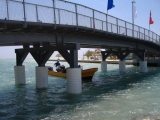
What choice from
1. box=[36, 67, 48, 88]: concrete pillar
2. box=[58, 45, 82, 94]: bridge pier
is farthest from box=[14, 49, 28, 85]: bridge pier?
box=[58, 45, 82, 94]: bridge pier

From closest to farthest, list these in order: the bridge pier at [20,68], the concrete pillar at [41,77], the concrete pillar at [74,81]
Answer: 1. the concrete pillar at [74,81]
2. the concrete pillar at [41,77]
3. the bridge pier at [20,68]

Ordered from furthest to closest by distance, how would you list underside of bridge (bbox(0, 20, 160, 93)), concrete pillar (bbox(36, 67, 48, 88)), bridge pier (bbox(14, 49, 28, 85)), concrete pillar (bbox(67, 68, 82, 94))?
1. bridge pier (bbox(14, 49, 28, 85))
2. concrete pillar (bbox(36, 67, 48, 88))
3. concrete pillar (bbox(67, 68, 82, 94))
4. underside of bridge (bbox(0, 20, 160, 93))

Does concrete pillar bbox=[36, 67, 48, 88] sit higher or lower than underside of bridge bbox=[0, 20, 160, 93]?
Answer: lower

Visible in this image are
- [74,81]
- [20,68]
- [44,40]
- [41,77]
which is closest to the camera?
[44,40]

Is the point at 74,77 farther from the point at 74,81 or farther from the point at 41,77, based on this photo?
the point at 41,77

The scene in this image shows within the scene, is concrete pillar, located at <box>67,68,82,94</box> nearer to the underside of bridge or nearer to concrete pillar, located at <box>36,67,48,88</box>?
the underside of bridge

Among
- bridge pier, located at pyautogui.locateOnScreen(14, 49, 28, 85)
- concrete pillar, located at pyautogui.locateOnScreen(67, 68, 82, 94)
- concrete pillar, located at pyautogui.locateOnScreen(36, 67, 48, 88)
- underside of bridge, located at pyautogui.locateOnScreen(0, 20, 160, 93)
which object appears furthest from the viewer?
bridge pier, located at pyautogui.locateOnScreen(14, 49, 28, 85)

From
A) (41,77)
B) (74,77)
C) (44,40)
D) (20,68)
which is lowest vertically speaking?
(41,77)

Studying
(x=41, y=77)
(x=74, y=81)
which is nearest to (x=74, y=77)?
(x=74, y=81)

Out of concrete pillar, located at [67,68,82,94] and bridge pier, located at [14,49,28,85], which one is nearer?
concrete pillar, located at [67,68,82,94]

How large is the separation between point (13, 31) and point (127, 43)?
89.6 ft

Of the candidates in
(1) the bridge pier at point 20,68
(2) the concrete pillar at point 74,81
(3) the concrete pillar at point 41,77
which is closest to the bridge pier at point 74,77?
(2) the concrete pillar at point 74,81

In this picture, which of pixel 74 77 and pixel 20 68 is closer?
pixel 74 77

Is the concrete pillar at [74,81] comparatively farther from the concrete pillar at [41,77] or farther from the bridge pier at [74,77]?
the concrete pillar at [41,77]
